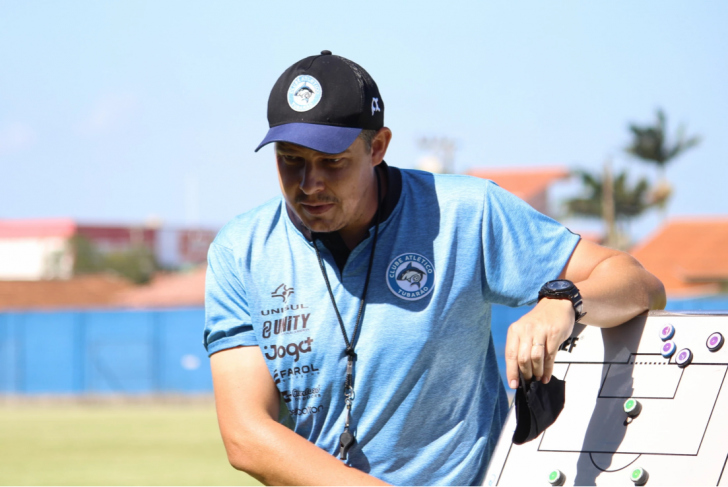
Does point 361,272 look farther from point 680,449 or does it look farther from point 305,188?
point 680,449

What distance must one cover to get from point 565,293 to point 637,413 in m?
0.34

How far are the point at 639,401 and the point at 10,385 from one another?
76.0 feet

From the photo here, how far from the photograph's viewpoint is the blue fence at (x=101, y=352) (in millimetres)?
23188

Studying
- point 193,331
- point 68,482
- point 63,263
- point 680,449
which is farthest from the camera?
point 63,263

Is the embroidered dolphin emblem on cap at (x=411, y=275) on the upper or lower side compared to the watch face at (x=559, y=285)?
lower

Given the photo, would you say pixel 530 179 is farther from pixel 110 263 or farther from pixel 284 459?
pixel 284 459

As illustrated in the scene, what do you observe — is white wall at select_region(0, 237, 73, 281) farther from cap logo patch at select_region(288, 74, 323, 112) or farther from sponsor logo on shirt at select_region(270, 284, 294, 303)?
cap logo patch at select_region(288, 74, 323, 112)

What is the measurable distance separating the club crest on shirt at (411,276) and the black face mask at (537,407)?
0.37 m

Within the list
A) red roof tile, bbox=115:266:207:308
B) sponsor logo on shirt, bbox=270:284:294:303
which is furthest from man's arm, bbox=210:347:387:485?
red roof tile, bbox=115:266:207:308

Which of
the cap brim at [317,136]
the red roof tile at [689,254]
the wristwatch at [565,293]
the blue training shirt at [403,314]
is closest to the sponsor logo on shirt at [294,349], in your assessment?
the blue training shirt at [403,314]

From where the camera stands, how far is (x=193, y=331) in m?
23.5

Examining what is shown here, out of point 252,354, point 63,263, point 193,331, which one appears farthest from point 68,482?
point 63,263

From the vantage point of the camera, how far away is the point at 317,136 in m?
2.28

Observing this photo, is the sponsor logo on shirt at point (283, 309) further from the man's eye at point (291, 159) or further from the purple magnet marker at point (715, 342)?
the purple magnet marker at point (715, 342)
